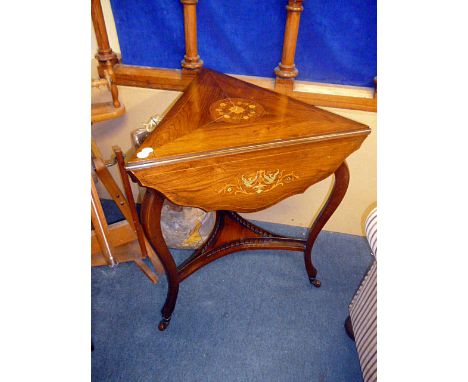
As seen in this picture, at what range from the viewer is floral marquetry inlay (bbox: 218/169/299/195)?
1.17m

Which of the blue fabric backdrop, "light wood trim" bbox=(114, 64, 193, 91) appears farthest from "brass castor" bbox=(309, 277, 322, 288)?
"light wood trim" bbox=(114, 64, 193, 91)

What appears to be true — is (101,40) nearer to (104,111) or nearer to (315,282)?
(104,111)

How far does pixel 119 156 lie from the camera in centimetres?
137

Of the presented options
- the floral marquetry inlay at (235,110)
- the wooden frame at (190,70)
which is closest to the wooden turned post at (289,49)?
the wooden frame at (190,70)

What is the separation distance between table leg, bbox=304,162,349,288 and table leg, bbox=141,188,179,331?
683 mm

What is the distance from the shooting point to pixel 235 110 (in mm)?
1311

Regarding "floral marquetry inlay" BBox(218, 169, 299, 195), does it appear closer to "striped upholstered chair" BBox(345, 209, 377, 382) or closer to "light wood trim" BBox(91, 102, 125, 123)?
"striped upholstered chair" BBox(345, 209, 377, 382)

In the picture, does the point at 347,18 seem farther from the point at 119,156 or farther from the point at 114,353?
the point at 114,353

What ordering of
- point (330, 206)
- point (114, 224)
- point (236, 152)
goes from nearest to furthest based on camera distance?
point (236, 152)
point (330, 206)
point (114, 224)

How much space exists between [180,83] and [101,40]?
422 mm

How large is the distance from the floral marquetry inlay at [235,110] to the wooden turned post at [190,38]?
1.42 feet

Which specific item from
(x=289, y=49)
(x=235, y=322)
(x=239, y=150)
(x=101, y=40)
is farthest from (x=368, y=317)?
(x=101, y=40)
